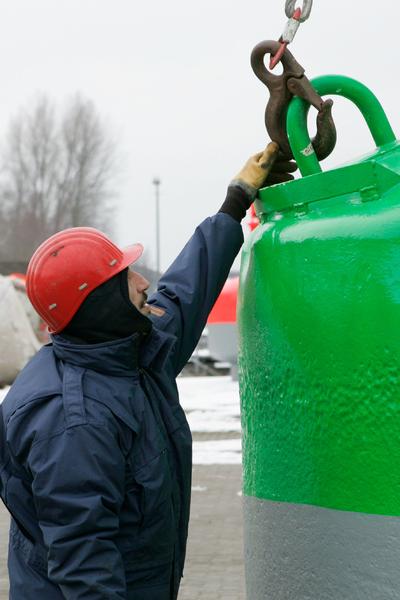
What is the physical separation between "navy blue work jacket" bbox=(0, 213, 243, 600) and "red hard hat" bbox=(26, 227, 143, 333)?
0.08m

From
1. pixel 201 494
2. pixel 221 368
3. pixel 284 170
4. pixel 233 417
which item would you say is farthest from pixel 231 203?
pixel 221 368

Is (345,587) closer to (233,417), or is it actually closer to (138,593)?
(138,593)

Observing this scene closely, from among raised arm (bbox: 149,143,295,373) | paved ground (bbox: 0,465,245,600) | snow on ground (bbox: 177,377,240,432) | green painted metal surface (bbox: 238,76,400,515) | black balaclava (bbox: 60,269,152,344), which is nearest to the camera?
green painted metal surface (bbox: 238,76,400,515)

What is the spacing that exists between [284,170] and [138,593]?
104 cm

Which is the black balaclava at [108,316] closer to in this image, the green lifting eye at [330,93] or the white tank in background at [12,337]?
the green lifting eye at [330,93]

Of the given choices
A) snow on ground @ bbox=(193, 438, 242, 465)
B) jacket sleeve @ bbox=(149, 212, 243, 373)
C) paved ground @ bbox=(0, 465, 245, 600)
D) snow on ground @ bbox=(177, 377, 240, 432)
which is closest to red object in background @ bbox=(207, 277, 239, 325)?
snow on ground @ bbox=(177, 377, 240, 432)

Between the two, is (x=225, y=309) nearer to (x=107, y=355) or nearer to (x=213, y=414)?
(x=213, y=414)

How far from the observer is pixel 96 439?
2.26m

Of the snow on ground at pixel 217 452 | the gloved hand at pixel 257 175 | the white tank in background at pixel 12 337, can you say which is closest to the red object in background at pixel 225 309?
the white tank in background at pixel 12 337

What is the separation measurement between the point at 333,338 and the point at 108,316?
2.06ft

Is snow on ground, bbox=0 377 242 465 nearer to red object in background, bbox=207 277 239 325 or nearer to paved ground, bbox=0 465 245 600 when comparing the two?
paved ground, bbox=0 465 245 600

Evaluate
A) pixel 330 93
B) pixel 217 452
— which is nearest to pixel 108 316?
pixel 330 93

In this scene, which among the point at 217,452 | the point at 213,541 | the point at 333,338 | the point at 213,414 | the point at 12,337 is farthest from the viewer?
the point at 12,337

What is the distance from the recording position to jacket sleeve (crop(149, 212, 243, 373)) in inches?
107
